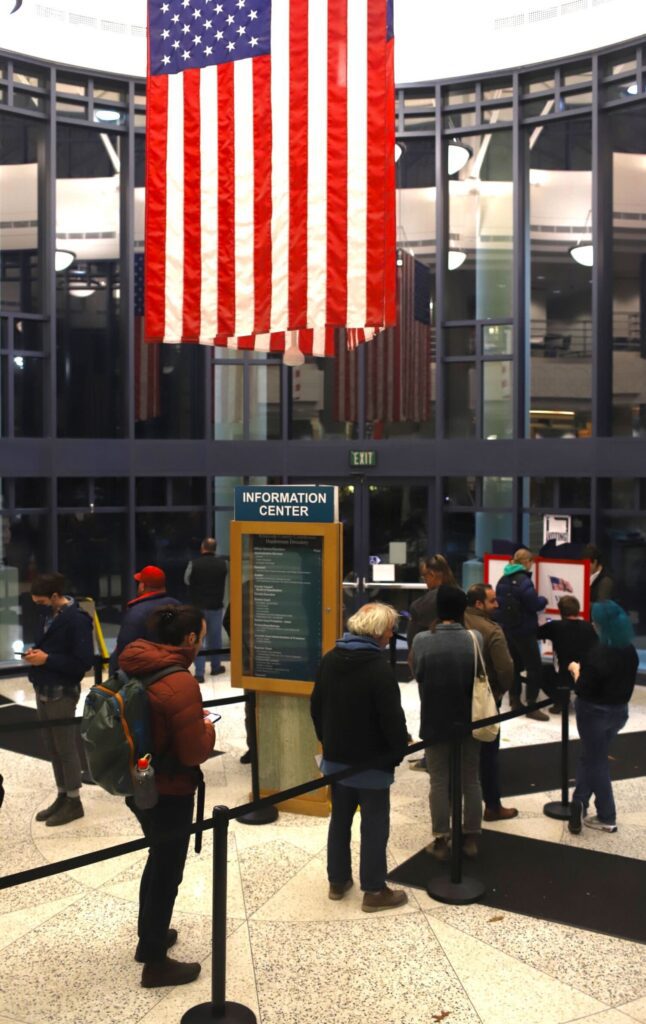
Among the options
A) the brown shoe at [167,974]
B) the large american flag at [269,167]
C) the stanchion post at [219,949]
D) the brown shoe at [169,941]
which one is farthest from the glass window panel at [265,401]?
the stanchion post at [219,949]

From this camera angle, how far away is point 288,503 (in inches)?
303

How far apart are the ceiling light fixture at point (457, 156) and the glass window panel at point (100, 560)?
6.96 meters

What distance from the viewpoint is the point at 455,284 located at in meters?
14.5

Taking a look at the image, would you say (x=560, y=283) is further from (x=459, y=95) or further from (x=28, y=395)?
(x=28, y=395)

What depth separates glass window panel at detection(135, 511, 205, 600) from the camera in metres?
14.5

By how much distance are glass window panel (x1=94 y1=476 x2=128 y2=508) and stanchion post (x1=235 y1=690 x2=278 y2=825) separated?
6889mm

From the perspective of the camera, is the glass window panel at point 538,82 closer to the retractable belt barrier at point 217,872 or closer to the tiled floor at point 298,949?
the tiled floor at point 298,949

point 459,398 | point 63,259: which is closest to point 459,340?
point 459,398

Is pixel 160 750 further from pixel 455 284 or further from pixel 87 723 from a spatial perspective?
pixel 455 284

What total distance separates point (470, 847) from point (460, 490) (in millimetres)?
8028

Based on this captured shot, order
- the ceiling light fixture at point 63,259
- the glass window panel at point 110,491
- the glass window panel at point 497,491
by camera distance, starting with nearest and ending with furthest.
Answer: the ceiling light fixture at point 63,259
the glass window panel at point 497,491
the glass window panel at point 110,491

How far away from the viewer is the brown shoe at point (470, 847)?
6.78m

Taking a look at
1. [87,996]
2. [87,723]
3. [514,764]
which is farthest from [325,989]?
[514,764]

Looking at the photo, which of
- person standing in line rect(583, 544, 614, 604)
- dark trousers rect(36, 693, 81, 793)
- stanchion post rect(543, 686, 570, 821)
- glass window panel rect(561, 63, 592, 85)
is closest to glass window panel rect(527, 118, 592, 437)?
glass window panel rect(561, 63, 592, 85)
